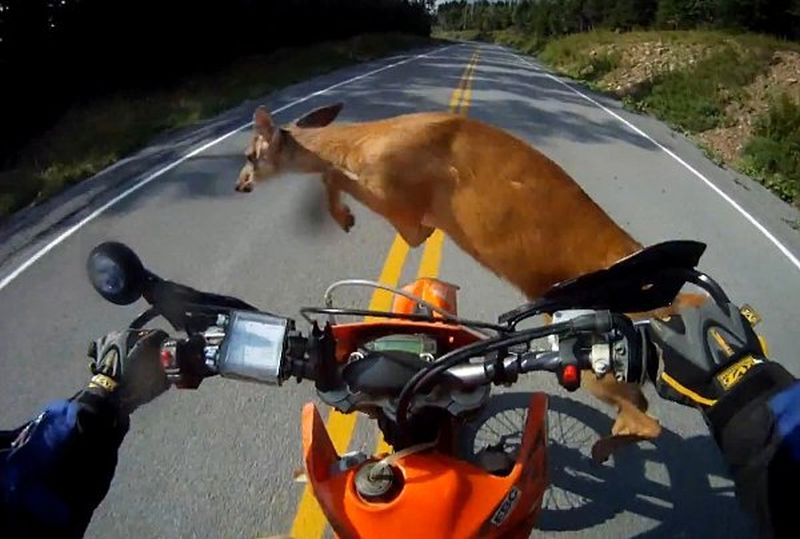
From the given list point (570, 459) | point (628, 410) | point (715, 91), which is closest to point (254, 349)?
point (628, 410)

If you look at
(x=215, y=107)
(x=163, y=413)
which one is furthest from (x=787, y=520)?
(x=215, y=107)

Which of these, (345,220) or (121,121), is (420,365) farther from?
(121,121)

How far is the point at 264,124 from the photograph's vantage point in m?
3.59

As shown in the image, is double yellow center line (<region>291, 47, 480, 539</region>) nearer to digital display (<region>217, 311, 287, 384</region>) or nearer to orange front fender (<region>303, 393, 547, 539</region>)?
orange front fender (<region>303, 393, 547, 539</region>)

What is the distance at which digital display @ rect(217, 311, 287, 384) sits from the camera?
1.69 metres

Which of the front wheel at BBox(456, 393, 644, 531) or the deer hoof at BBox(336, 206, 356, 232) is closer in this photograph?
the front wheel at BBox(456, 393, 644, 531)

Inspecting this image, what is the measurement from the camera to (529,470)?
1.93 m

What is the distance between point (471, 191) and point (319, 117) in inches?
35.5

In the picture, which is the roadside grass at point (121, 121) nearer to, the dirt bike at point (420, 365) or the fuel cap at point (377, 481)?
the dirt bike at point (420, 365)

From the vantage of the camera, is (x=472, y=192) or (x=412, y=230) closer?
(x=472, y=192)

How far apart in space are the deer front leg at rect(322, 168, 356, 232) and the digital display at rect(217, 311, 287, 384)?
2.12 meters

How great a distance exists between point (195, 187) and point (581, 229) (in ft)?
22.1

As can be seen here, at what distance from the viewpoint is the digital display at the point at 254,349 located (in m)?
1.69

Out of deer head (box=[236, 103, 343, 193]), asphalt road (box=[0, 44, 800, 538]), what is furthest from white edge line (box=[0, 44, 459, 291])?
deer head (box=[236, 103, 343, 193])
